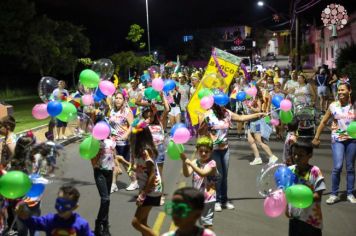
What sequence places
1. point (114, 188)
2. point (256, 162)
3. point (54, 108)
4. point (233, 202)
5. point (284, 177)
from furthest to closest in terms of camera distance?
point (256, 162) < point (114, 188) < point (233, 202) < point (54, 108) < point (284, 177)

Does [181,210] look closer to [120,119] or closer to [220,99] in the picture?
[220,99]

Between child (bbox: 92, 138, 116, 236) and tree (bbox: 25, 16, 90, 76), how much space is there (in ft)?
92.4

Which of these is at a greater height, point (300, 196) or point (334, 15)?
point (334, 15)

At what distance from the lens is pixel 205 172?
4945mm


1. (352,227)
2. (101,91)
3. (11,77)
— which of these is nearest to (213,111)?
(101,91)

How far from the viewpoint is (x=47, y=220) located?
3.61m

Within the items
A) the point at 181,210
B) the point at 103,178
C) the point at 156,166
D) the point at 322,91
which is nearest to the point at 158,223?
the point at 103,178

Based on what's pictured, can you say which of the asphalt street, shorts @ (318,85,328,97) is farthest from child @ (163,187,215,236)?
shorts @ (318,85,328,97)

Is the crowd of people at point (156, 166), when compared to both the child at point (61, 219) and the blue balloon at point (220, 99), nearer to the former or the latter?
the child at point (61, 219)

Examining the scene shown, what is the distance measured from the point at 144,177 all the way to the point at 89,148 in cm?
74

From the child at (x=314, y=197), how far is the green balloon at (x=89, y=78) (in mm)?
3257

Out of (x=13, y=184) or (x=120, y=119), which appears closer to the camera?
(x=13, y=184)

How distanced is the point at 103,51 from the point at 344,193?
147ft

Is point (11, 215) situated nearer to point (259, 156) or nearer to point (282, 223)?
point (282, 223)
